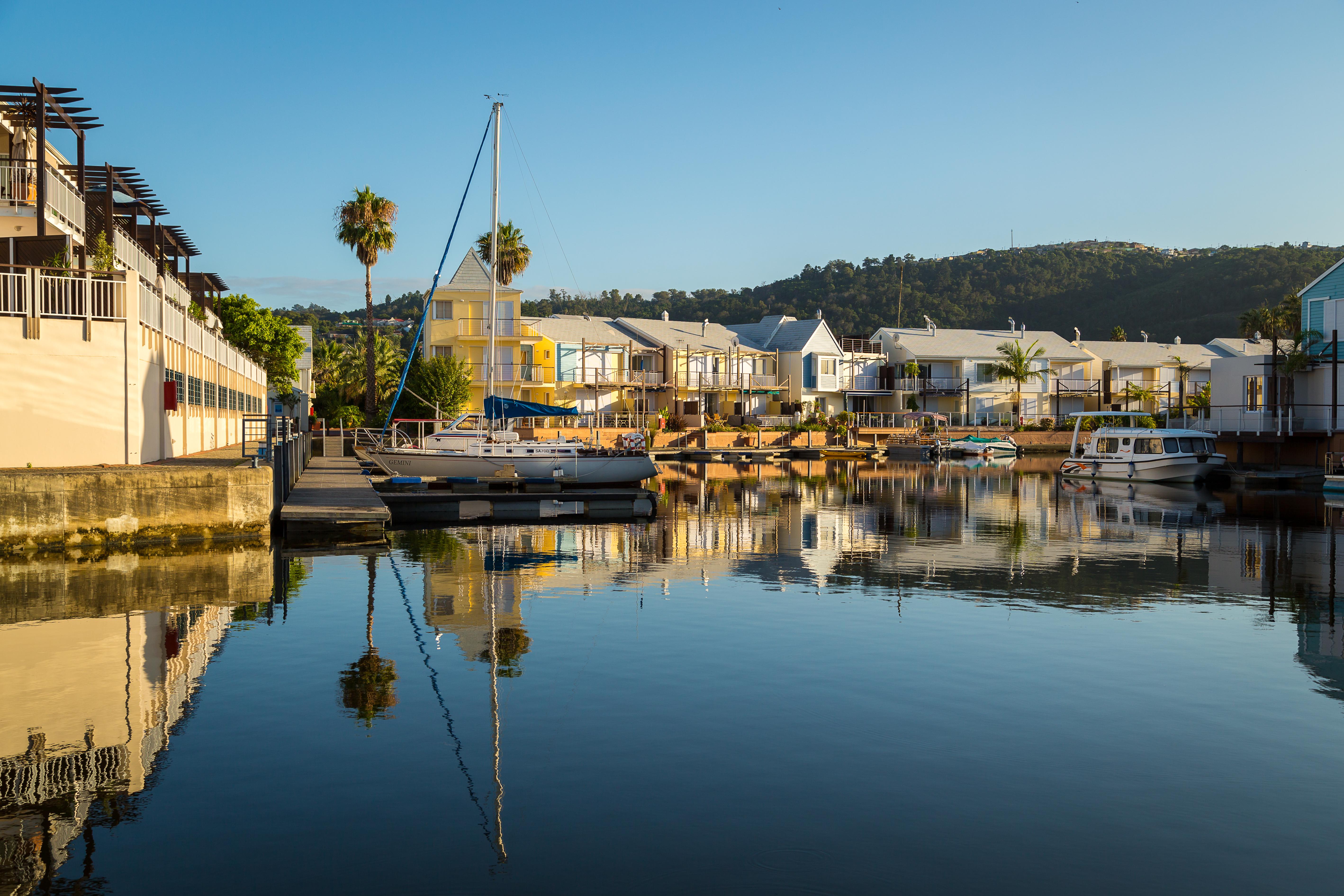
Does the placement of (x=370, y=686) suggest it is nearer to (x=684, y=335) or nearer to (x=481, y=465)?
(x=481, y=465)

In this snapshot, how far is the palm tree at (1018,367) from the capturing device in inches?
3907

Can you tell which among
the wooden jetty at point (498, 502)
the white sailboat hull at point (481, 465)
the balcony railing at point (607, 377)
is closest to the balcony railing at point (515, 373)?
the balcony railing at point (607, 377)

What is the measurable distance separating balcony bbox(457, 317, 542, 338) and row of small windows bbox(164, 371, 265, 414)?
14447mm

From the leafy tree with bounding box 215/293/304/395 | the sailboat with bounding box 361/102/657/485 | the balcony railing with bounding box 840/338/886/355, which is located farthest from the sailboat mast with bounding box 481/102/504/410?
the balcony railing with bounding box 840/338/886/355

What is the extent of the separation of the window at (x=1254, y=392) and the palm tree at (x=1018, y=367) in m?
46.4

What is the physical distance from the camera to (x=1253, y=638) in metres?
14.9

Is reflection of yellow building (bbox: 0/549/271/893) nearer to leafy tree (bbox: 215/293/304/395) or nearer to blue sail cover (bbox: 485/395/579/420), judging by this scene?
blue sail cover (bbox: 485/395/579/420)

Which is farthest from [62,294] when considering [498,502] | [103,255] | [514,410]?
[514,410]

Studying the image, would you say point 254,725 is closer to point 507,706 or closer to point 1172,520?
point 507,706

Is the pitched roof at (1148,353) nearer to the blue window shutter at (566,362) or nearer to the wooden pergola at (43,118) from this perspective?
the blue window shutter at (566,362)

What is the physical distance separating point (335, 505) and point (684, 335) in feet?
227

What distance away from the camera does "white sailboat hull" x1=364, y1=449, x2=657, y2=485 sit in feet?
129

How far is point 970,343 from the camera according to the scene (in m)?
105

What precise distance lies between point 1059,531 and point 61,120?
101ft
